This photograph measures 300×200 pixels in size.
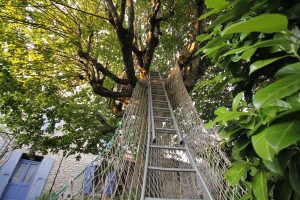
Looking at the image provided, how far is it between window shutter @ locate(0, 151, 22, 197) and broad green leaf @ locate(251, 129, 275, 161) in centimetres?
782

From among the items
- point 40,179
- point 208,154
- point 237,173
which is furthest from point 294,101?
point 40,179

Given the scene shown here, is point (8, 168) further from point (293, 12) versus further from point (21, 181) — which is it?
point (293, 12)

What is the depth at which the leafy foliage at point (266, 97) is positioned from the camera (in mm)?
366

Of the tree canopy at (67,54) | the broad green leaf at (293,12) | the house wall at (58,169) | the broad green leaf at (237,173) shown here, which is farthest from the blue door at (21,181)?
the broad green leaf at (293,12)

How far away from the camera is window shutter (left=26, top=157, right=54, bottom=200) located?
620cm

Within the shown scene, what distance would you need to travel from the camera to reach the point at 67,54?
4.17m

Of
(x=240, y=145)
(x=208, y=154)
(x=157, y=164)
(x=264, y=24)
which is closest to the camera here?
(x=264, y=24)

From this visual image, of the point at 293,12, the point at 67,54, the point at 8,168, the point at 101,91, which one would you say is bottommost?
the point at 293,12

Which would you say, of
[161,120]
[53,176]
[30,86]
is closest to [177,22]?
[161,120]

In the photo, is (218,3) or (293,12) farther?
(218,3)

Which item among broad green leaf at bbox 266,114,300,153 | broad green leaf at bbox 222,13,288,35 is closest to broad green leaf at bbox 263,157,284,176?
broad green leaf at bbox 266,114,300,153

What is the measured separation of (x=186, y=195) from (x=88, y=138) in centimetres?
291

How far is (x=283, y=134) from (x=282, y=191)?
0.25m

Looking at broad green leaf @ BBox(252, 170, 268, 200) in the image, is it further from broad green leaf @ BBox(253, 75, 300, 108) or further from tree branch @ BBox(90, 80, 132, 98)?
tree branch @ BBox(90, 80, 132, 98)
